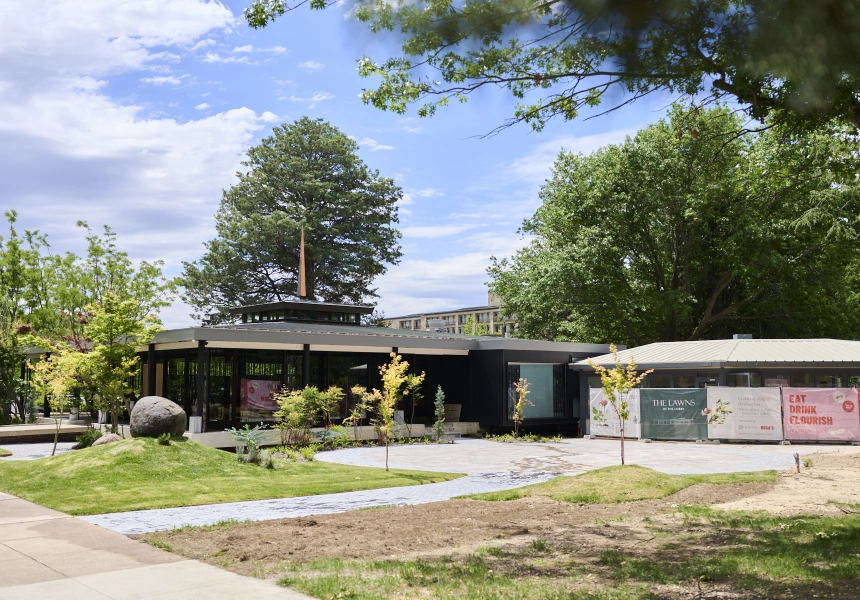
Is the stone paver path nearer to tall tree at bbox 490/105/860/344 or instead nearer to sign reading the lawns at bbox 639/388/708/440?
sign reading the lawns at bbox 639/388/708/440

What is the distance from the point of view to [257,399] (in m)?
23.7

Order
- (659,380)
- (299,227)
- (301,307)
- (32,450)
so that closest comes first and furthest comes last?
(32,450), (659,380), (301,307), (299,227)

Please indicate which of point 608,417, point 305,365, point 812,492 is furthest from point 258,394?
point 812,492

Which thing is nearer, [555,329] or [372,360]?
[372,360]

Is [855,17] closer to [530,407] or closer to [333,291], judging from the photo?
[530,407]

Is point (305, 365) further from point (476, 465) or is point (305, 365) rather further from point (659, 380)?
point (659, 380)

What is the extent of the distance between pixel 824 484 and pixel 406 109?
33.2 feet

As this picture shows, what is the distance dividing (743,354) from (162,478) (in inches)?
774

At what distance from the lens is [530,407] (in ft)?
94.8

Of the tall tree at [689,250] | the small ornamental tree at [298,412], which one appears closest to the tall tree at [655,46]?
the small ornamental tree at [298,412]

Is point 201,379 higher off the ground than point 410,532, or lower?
higher

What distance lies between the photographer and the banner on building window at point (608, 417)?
85.1ft

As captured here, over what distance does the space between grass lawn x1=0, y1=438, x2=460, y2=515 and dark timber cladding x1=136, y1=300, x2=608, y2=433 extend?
613cm

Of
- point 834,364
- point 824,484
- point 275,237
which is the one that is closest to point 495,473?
point 824,484
